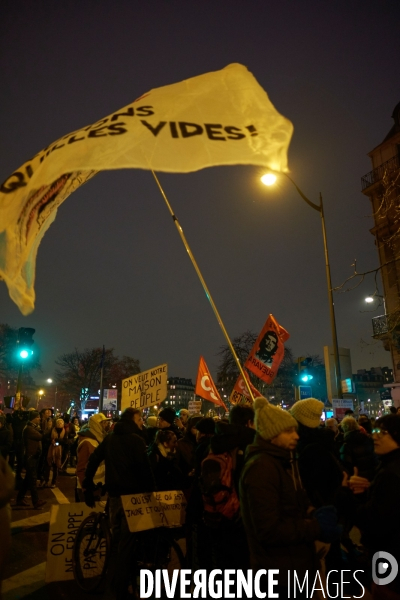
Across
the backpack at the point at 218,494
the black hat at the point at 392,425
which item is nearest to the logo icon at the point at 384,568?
the black hat at the point at 392,425

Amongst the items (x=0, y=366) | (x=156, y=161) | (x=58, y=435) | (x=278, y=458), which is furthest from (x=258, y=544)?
(x=0, y=366)

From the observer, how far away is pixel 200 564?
14.1 ft

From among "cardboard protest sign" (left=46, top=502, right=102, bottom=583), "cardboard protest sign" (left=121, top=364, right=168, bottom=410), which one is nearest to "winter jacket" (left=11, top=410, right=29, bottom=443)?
"cardboard protest sign" (left=121, top=364, right=168, bottom=410)

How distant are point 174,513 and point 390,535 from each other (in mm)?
2743

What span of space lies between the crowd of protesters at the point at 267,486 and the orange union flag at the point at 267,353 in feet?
12.9

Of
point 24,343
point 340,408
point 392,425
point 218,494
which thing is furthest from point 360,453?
point 24,343

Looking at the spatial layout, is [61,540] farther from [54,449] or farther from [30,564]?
[54,449]

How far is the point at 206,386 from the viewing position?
565 inches

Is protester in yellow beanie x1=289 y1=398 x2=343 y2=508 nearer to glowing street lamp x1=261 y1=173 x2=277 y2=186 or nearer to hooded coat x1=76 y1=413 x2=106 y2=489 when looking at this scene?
hooded coat x1=76 y1=413 x2=106 y2=489

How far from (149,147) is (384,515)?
2.98 meters

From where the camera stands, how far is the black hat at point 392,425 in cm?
338

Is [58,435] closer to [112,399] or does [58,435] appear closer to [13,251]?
[13,251]

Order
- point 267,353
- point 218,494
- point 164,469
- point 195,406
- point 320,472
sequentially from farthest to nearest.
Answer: point 195,406, point 267,353, point 164,469, point 320,472, point 218,494

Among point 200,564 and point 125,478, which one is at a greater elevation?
point 125,478
